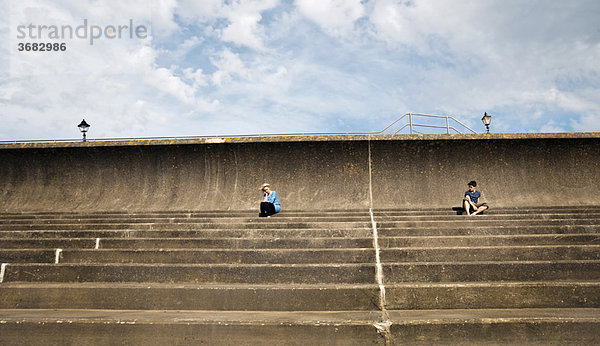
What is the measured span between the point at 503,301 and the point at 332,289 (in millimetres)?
1521

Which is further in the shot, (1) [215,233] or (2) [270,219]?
(2) [270,219]

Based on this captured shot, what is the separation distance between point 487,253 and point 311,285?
209cm

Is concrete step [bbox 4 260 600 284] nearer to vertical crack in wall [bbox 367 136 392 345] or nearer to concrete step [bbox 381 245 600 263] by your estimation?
vertical crack in wall [bbox 367 136 392 345]

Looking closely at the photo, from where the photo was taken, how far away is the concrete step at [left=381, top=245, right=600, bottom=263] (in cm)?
422

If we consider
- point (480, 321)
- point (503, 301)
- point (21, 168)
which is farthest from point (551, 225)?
point (21, 168)

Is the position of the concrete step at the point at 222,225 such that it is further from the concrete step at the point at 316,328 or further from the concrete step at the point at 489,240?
the concrete step at the point at 316,328

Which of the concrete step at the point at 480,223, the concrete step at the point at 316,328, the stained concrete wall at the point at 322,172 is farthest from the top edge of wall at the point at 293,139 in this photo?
the concrete step at the point at 316,328

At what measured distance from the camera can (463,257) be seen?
13.9 ft

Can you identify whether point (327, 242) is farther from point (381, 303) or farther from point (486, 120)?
point (486, 120)

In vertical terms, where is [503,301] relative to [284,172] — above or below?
below

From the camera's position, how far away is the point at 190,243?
4.80m

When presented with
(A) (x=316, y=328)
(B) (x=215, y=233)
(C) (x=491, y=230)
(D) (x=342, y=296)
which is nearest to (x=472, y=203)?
(C) (x=491, y=230)

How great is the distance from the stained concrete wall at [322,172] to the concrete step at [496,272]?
407 cm

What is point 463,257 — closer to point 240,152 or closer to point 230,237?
point 230,237
